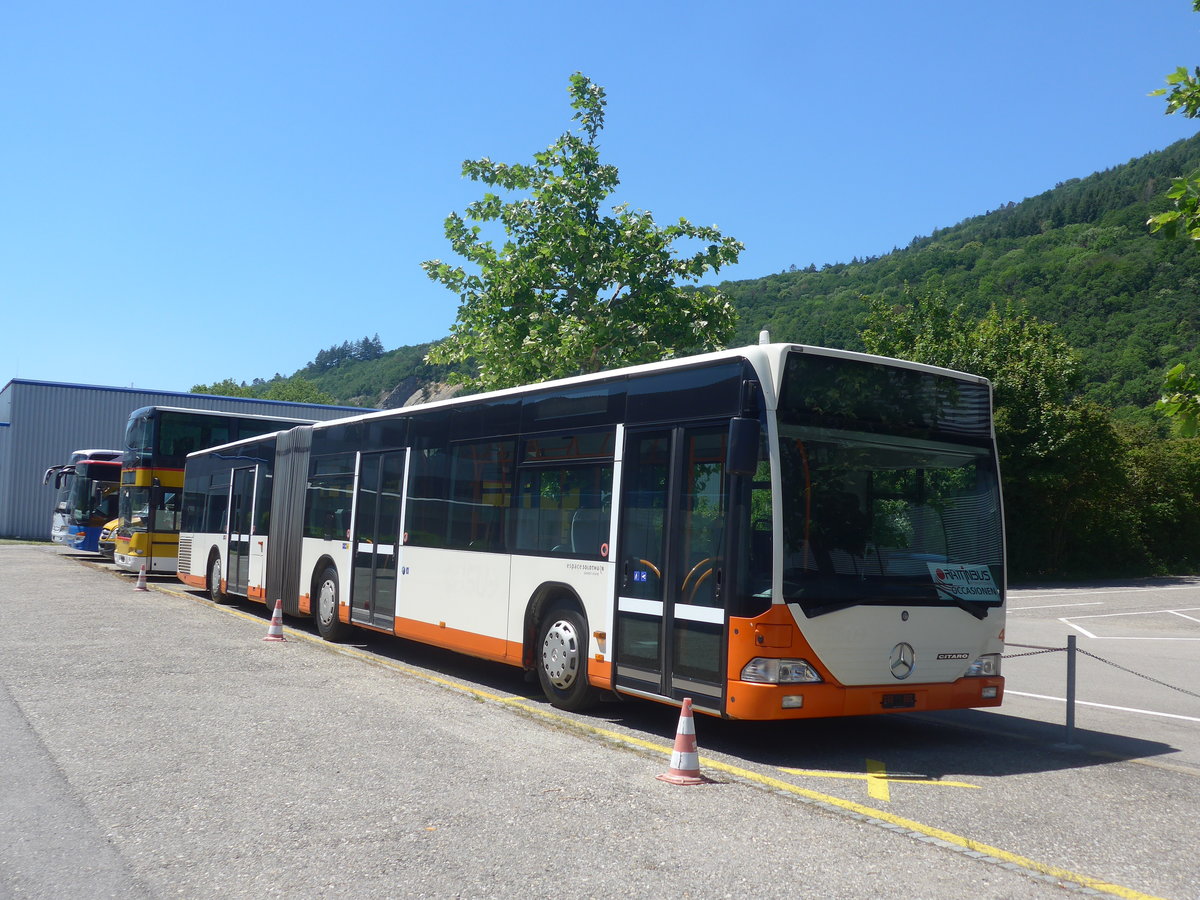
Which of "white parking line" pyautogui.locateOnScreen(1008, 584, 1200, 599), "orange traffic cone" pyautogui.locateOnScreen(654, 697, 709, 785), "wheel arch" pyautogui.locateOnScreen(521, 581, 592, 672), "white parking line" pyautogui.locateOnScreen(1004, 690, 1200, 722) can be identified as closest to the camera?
"orange traffic cone" pyautogui.locateOnScreen(654, 697, 709, 785)

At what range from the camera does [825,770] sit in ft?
25.3

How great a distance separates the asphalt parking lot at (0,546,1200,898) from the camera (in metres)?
5.07

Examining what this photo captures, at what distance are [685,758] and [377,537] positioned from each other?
24.9 ft

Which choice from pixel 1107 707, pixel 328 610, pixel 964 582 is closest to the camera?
pixel 964 582

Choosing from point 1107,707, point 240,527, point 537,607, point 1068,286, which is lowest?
point 1107,707

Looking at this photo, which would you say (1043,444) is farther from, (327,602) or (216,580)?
(327,602)

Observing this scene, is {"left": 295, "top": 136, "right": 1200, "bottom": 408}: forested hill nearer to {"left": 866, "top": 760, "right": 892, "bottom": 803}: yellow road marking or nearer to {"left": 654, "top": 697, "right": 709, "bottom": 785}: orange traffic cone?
{"left": 866, "top": 760, "right": 892, "bottom": 803}: yellow road marking

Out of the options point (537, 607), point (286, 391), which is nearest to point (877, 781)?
point (537, 607)

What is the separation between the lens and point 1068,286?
76938mm

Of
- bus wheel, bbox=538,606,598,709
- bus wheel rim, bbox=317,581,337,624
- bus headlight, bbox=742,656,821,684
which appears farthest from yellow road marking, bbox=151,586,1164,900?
bus wheel rim, bbox=317,581,337,624

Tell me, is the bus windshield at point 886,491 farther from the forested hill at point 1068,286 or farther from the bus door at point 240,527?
the forested hill at point 1068,286

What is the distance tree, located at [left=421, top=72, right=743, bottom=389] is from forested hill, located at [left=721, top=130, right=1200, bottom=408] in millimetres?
33591

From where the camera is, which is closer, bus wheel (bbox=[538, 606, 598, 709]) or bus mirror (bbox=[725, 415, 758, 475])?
bus mirror (bbox=[725, 415, 758, 475])

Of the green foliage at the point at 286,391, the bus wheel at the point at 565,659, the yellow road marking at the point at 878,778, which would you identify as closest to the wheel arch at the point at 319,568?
the bus wheel at the point at 565,659
